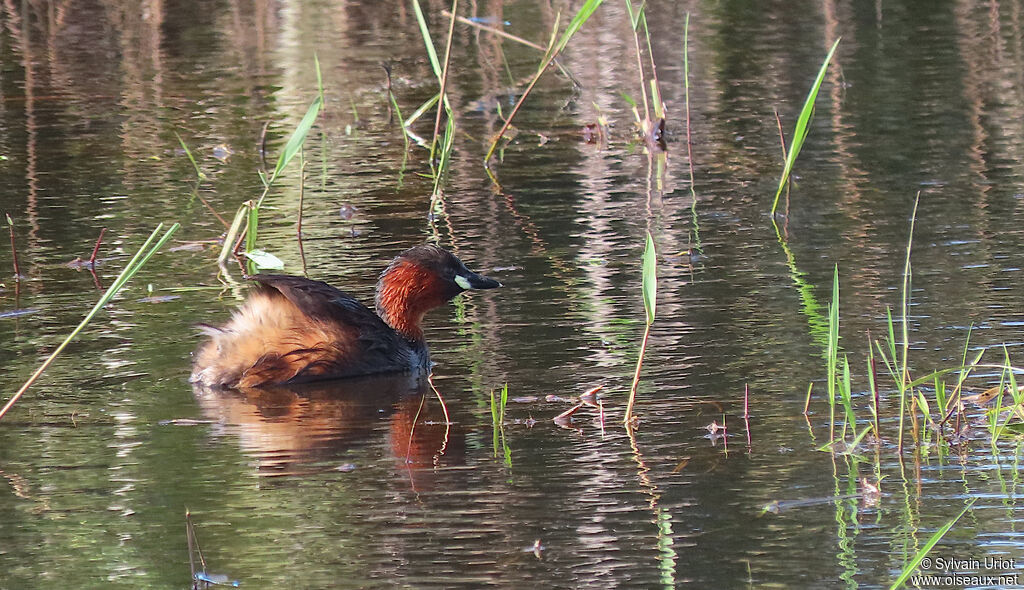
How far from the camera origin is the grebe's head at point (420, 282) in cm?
757

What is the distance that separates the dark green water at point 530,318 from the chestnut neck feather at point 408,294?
8.4 inches

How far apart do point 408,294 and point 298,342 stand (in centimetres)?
77

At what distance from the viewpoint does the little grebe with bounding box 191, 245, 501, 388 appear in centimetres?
690

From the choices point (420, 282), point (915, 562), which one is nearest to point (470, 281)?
point (420, 282)

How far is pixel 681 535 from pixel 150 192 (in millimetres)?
6593

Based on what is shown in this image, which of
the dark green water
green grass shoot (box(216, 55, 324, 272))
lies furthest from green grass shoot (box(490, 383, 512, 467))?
green grass shoot (box(216, 55, 324, 272))

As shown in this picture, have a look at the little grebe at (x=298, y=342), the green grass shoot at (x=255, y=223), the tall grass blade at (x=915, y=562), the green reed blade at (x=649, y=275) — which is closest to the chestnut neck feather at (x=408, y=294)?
the little grebe at (x=298, y=342)

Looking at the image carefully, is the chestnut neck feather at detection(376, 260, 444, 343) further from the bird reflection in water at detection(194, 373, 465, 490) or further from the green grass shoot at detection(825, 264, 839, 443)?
the green grass shoot at detection(825, 264, 839, 443)

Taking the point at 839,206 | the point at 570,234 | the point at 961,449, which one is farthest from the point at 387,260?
the point at 961,449

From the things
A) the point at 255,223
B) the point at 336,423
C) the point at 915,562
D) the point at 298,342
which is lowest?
the point at 336,423

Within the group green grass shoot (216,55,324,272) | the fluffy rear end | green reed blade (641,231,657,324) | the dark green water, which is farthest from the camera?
green grass shoot (216,55,324,272)

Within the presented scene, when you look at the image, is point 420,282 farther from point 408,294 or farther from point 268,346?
point 268,346

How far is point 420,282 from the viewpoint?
24.9ft

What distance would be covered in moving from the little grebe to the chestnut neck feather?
212mm
